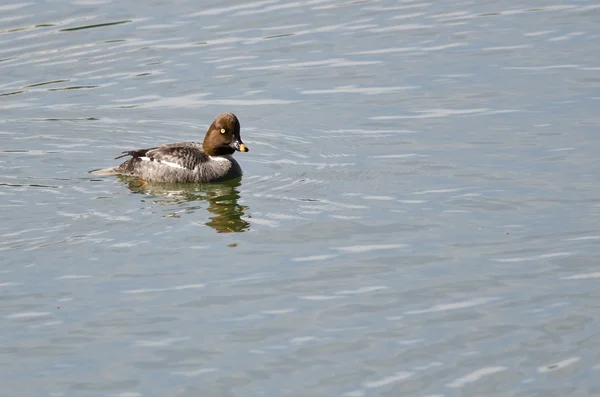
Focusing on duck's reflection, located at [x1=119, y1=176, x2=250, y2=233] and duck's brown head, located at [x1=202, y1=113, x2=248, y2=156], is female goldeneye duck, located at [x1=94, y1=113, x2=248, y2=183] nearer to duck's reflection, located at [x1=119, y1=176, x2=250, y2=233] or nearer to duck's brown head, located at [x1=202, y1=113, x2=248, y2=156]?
duck's brown head, located at [x1=202, y1=113, x2=248, y2=156]

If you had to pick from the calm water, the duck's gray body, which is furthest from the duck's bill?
the calm water

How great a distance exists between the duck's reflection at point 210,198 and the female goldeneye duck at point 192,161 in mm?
128

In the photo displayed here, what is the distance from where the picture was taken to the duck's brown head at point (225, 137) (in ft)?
61.6

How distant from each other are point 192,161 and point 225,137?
0.67m

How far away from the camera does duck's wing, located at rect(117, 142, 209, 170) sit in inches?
728

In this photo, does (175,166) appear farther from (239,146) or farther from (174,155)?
(239,146)

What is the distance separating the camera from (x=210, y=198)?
58.2 feet

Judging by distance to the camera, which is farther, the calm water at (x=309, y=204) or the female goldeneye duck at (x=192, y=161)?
the female goldeneye duck at (x=192, y=161)

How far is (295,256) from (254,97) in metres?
8.91

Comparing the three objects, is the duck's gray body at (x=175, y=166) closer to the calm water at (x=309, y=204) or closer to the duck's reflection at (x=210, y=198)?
the duck's reflection at (x=210, y=198)

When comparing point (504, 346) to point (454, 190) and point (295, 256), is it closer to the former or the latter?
point (295, 256)

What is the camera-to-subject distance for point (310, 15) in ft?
93.7

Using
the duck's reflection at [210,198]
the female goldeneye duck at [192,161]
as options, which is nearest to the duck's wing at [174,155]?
the female goldeneye duck at [192,161]

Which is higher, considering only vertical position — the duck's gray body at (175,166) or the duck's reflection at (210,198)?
the duck's gray body at (175,166)
